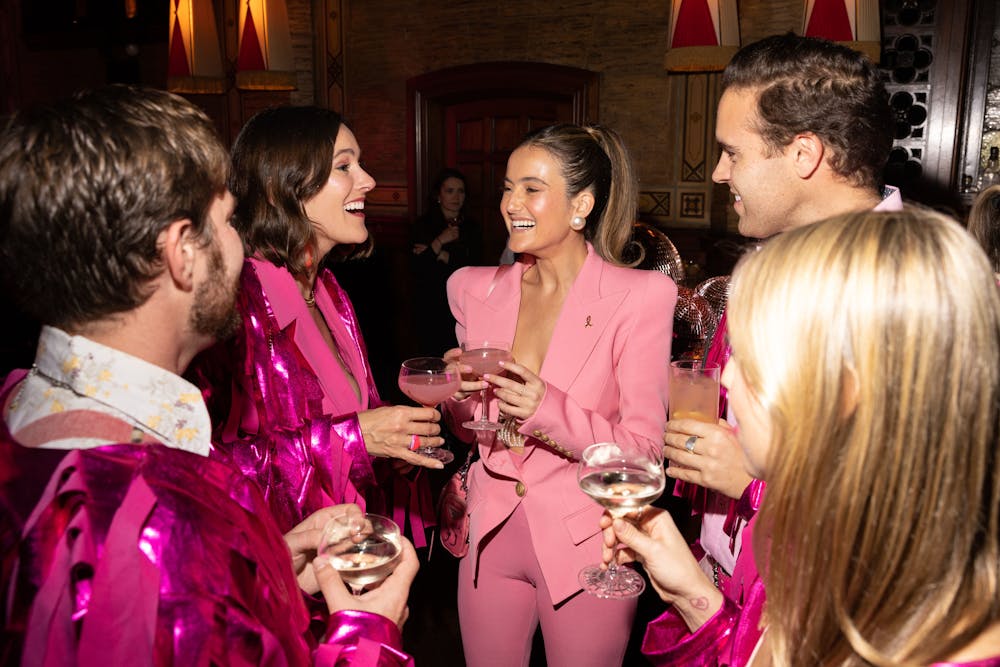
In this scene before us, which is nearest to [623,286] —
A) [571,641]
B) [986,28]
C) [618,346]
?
[618,346]

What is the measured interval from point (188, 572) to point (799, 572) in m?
0.78

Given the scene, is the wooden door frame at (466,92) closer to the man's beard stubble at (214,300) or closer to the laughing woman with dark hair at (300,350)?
the laughing woman with dark hair at (300,350)

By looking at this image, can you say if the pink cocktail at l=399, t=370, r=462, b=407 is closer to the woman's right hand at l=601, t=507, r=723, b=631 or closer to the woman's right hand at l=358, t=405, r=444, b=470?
the woman's right hand at l=358, t=405, r=444, b=470

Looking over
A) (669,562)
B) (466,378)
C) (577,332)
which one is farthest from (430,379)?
(669,562)

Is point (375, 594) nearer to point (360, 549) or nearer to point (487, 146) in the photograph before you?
point (360, 549)

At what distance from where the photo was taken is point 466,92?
743cm

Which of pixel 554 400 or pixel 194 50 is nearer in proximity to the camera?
pixel 554 400

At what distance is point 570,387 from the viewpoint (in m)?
2.17

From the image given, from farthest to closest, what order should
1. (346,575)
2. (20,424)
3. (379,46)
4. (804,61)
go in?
(379,46), (804,61), (346,575), (20,424)

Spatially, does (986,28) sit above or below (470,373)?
above

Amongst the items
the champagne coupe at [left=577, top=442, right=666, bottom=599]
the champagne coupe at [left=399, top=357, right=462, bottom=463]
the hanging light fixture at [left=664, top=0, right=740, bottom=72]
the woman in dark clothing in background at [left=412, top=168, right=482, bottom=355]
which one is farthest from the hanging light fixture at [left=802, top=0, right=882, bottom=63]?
the woman in dark clothing in background at [left=412, top=168, right=482, bottom=355]

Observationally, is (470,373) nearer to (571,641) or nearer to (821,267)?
(571,641)

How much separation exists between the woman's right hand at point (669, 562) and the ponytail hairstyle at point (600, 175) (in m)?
1.08

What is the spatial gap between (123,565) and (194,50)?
5.10 meters
